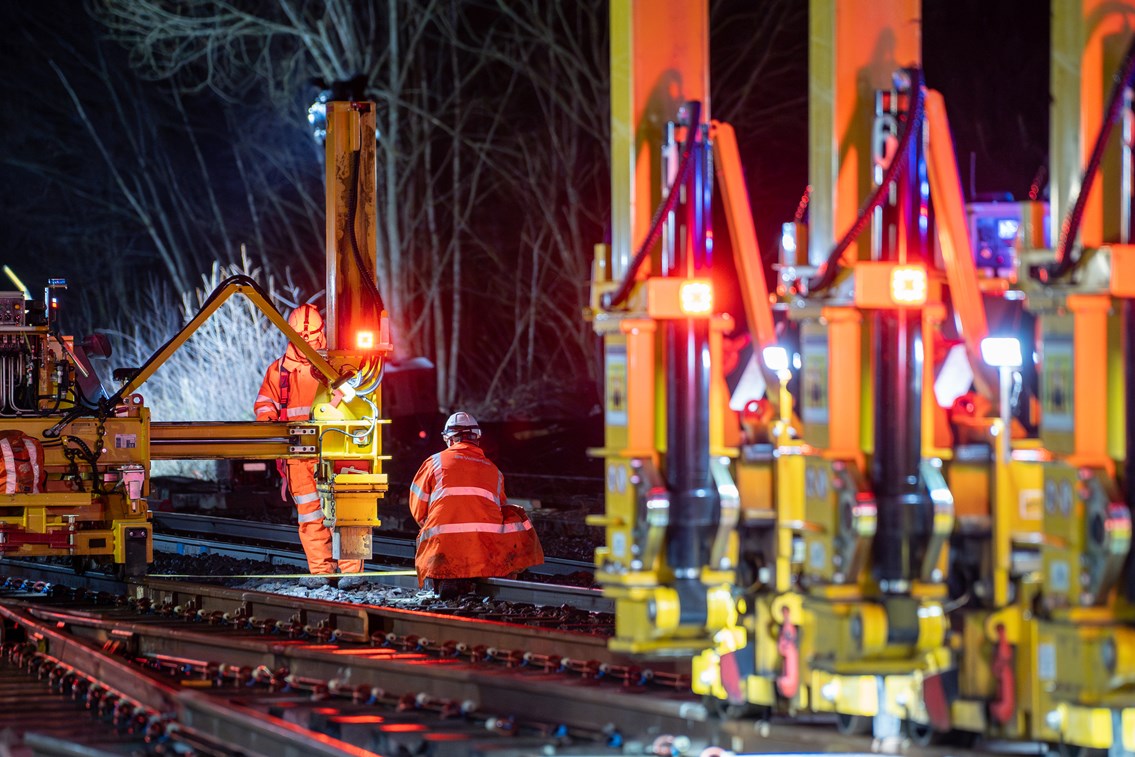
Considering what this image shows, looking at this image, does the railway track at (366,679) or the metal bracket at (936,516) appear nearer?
the metal bracket at (936,516)

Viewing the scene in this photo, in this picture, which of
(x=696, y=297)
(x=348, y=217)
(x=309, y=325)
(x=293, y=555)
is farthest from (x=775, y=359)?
(x=293, y=555)

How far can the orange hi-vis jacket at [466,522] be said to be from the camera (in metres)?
11.4

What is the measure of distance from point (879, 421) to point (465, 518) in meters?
5.57

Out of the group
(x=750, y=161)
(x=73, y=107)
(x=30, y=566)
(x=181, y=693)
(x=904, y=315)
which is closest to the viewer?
(x=904, y=315)

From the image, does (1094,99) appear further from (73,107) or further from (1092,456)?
(73,107)

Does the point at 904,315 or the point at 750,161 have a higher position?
the point at 750,161

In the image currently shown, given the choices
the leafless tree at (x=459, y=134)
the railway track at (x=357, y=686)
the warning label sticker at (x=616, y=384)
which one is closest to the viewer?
the warning label sticker at (x=616, y=384)

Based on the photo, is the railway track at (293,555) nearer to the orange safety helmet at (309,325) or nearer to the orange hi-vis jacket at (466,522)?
the orange hi-vis jacket at (466,522)

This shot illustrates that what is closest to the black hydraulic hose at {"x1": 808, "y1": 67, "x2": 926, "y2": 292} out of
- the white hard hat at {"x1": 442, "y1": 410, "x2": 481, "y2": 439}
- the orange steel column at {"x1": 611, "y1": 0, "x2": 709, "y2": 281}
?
the orange steel column at {"x1": 611, "y1": 0, "x2": 709, "y2": 281}

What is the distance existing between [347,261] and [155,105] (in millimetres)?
26040

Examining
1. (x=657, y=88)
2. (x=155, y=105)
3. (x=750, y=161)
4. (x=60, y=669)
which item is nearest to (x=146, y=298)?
(x=155, y=105)

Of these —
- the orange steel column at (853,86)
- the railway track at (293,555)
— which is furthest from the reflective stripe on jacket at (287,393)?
the orange steel column at (853,86)

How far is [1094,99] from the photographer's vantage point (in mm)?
5652

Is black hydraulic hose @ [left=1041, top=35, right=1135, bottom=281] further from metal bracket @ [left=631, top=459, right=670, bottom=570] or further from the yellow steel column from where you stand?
the yellow steel column
